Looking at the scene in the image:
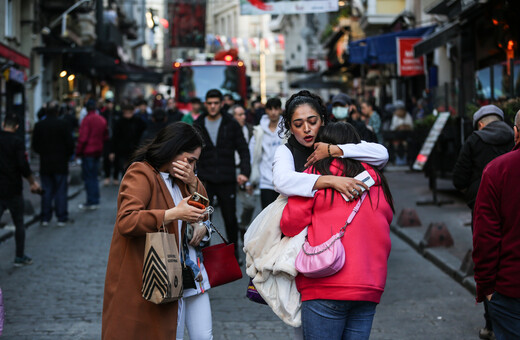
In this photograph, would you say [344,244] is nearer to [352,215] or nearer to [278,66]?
[352,215]

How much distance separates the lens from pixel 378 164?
373cm

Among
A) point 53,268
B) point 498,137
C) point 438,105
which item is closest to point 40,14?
point 438,105

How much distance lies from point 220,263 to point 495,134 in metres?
3.20

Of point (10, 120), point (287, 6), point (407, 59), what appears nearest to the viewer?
Answer: point (10, 120)

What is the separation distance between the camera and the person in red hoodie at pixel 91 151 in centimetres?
1452

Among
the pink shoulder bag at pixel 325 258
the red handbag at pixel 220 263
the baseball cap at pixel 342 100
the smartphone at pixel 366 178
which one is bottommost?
the red handbag at pixel 220 263

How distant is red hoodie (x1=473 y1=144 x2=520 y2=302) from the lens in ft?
12.0

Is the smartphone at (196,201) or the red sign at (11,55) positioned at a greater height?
the red sign at (11,55)

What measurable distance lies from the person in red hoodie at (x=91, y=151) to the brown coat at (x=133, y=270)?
1081 centimetres

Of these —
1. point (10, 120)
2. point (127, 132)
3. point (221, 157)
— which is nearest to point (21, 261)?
point (10, 120)

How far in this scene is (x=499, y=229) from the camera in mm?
3729

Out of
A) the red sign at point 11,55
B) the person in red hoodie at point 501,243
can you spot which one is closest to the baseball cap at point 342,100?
the person in red hoodie at point 501,243

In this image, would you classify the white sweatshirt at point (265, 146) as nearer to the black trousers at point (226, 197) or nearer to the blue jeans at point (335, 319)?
the black trousers at point (226, 197)

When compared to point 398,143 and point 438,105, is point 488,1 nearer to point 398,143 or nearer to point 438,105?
point 438,105
